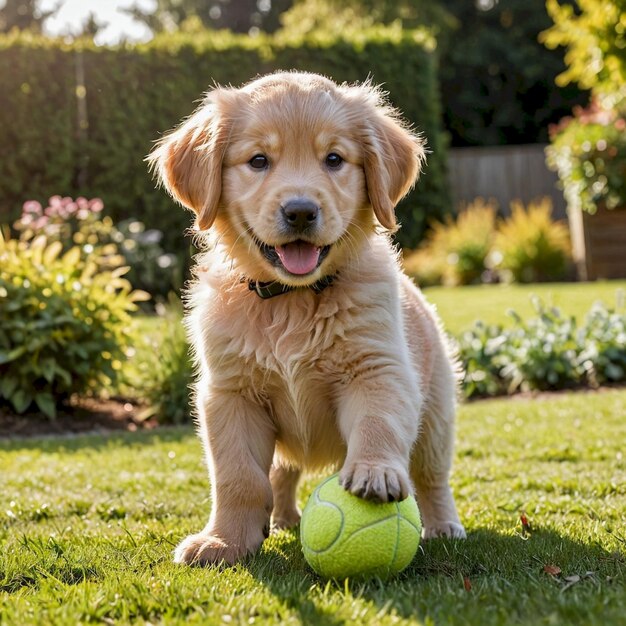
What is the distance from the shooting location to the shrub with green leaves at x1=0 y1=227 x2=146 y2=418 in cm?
736

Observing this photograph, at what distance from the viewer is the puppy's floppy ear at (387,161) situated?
3758mm

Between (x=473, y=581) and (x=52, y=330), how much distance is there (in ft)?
16.7

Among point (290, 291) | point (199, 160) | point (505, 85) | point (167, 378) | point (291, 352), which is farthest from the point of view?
point (505, 85)

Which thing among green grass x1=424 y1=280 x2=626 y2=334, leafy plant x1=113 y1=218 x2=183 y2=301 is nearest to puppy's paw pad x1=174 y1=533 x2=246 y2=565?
green grass x1=424 y1=280 x2=626 y2=334

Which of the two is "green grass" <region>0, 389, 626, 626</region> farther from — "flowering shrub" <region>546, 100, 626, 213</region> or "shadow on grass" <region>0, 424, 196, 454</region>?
"flowering shrub" <region>546, 100, 626, 213</region>

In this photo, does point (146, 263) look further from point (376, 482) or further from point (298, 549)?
point (376, 482)

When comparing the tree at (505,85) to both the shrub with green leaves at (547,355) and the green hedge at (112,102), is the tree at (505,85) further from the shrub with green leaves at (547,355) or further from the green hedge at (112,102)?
the shrub with green leaves at (547,355)

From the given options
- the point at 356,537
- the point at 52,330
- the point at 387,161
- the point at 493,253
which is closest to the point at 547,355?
the point at 52,330

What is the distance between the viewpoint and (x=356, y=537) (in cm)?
301

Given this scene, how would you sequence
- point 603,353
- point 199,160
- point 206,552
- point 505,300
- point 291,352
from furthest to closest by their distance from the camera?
point 505,300 → point 603,353 → point 199,160 → point 291,352 → point 206,552

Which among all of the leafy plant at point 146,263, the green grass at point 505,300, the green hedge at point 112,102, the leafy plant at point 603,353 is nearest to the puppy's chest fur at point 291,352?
the leafy plant at point 603,353

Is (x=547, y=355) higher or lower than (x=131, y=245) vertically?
lower

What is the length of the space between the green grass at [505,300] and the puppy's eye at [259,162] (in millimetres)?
6221

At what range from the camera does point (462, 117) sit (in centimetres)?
3030
